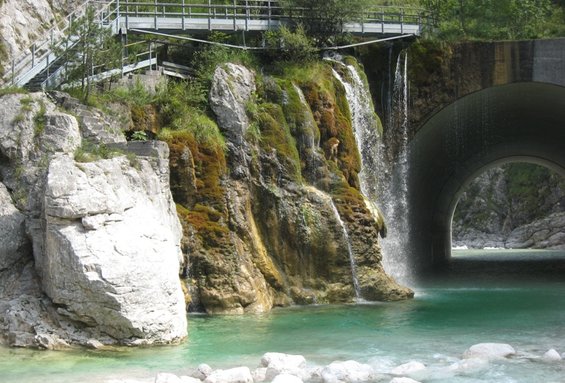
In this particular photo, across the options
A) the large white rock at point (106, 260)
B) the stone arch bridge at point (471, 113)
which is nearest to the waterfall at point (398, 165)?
the stone arch bridge at point (471, 113)

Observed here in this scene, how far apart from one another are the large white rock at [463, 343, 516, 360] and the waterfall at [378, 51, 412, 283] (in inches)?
536

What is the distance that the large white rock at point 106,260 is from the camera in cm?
1609

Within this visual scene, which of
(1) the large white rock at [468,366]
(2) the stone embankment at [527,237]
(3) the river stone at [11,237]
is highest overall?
(3) the river stone at [11,237]

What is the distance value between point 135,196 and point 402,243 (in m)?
14.5

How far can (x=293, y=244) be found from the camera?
23938mm

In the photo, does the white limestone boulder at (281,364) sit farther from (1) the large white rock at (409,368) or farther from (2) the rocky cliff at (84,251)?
(2) the rocky cliff at (84,251)

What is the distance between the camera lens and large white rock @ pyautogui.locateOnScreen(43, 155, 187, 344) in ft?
52.8

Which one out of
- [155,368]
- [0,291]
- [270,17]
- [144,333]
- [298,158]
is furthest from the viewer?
[270,17]

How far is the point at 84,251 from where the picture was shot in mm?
16109

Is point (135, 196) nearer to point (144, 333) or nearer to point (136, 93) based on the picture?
point (144, 333)

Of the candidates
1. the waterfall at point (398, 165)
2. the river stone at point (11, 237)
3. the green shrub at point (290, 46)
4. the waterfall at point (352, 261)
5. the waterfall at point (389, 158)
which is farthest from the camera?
the waterfall at point (398, 165)

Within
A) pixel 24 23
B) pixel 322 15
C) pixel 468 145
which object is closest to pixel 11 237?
pixel 24 23

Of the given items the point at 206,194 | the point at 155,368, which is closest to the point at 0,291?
the point at 155,368

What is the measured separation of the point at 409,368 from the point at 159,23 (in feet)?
54.5
